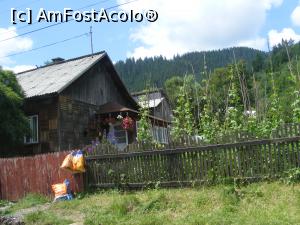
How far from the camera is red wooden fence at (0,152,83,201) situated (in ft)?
37.2

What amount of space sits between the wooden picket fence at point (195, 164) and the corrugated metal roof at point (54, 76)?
23.5 ft

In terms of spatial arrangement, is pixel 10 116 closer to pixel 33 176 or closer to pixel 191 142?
pixel 33 176

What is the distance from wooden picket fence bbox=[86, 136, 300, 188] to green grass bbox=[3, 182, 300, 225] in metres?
0.37

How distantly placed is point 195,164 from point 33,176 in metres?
5.27

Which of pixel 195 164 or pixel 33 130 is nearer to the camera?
pixel 195 164

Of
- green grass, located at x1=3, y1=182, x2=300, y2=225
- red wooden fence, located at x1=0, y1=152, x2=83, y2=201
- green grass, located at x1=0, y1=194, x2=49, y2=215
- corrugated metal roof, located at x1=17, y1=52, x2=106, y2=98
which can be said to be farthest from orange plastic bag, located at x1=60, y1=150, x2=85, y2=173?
corrugated metal roof, located at x1=17, y1=52, x2=106, y2=98

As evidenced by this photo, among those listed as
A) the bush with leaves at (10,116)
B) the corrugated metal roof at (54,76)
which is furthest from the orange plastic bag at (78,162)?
the corrugated metal roof at (54,76)

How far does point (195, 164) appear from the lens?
9.27m

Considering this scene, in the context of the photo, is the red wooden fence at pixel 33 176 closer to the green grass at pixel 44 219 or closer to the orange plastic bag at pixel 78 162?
the orange plastic bag at pixel 78 162

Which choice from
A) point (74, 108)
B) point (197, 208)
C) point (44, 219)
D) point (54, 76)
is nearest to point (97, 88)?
point (54, 76)

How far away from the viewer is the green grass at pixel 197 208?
663cm

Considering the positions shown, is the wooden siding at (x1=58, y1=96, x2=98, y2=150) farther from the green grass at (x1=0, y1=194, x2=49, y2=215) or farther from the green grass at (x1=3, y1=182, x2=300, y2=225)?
the green grass at (x1=3, y1=182, x2=300, y2=225)

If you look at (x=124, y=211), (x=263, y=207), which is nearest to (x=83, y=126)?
(x=124, y=211)

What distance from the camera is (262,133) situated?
8930 mm
